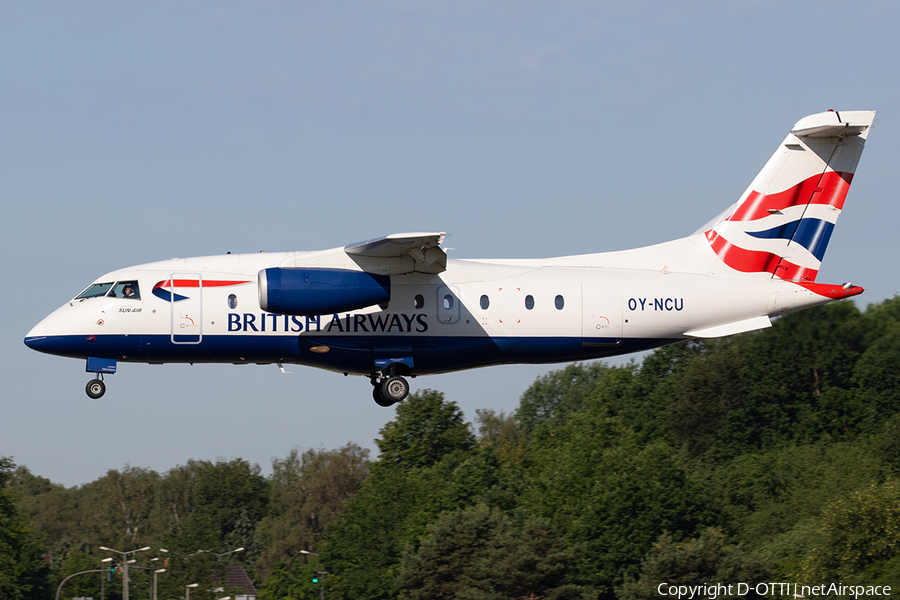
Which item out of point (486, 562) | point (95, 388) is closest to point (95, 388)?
point (95, 388)

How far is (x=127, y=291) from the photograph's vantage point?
2323 centimetres

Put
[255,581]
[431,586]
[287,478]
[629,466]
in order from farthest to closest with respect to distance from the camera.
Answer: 1. [287,478]
2. [255,581]
3. [629,466]
4. [431,586]

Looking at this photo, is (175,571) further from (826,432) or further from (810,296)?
(810,296)

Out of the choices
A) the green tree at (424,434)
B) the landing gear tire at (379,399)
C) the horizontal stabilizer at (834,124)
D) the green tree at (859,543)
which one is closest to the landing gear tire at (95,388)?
the landing gear tire at (379,399)

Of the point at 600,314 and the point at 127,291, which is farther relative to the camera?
the point at 600,314

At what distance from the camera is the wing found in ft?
73.5

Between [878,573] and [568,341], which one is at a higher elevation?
[568,341]

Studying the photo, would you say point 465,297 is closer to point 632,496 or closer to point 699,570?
point 699,570

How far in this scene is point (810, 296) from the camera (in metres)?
25.2

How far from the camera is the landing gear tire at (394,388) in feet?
77.7

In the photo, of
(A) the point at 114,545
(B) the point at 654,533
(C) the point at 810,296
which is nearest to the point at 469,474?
(B) the point at 654,533

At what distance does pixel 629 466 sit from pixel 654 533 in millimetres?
5429

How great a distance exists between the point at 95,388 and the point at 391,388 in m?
6.27

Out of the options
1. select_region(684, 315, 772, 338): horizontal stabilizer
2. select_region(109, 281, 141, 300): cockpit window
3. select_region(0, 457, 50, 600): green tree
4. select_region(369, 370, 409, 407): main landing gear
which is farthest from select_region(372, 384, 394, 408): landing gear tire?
select_region(0, 457, 50, 600): green tree
